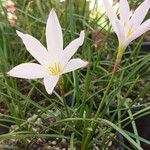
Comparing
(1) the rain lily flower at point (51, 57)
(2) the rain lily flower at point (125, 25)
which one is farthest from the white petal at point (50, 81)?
(2) the rain lily flower at point (125, 25)

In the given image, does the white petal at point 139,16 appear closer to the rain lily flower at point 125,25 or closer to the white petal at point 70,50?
the rain lily flower at point 125,25

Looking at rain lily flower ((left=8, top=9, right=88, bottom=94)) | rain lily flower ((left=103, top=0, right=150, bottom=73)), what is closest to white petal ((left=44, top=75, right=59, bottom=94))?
rain lily flower ((left=8, top=9, right=88, bottom=94))

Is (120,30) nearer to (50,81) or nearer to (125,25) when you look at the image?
(125,25)

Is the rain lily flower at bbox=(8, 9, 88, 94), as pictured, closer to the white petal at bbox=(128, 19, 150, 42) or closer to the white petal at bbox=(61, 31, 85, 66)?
the white petal at bbox=(61, 31, 85, 66)

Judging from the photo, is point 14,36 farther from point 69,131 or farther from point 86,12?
point 69,131

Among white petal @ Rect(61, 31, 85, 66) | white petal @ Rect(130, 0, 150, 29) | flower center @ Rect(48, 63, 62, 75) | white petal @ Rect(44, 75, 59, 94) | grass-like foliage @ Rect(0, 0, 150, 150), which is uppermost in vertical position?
white petal @ Rect(130, 0, 150, 29)

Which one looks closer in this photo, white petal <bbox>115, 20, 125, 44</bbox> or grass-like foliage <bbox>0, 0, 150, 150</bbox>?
white petal <bbox>115, 20, 125, 44</bbox>

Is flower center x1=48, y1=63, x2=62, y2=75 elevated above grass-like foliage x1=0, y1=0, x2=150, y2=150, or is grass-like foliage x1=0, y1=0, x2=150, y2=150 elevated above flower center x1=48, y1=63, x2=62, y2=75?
flower center x1=48, y1=63, x2=62, y2=75
